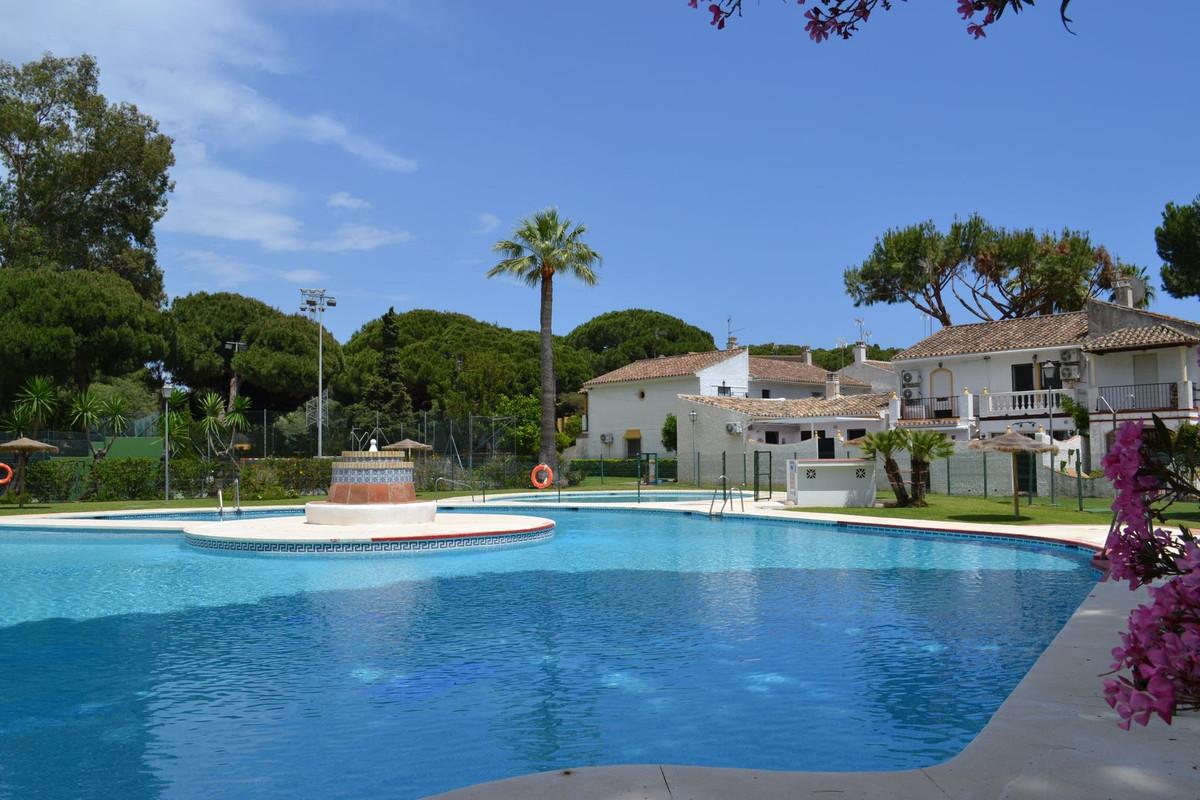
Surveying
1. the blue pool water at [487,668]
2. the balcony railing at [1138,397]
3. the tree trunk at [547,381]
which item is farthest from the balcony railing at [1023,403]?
the blue pool water at [487,668]

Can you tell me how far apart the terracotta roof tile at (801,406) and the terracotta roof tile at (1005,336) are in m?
3.45

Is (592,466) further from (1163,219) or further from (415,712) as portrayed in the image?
(415,712)

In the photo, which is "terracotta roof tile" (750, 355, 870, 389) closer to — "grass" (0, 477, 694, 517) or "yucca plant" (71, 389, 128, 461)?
Answer: "grass" (0, 477, 694, 517)

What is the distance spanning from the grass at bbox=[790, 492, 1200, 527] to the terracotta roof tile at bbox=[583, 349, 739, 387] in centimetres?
2210

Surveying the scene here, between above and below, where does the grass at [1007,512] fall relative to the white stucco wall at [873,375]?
below

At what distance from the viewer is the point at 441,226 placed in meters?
35.7

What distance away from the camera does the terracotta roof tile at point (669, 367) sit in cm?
4794

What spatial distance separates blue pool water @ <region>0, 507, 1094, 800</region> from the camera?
18.2ft

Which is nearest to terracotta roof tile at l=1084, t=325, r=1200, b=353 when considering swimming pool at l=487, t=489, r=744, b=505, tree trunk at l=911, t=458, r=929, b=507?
tree trunk at l=911, t=458, r=929, b=507

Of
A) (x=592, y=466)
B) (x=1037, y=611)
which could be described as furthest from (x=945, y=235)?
(x=1037, y=611)

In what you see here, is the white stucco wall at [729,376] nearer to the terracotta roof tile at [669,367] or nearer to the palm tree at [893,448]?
the terracotta roof tile at [669,367]

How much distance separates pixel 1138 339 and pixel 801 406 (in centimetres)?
1547

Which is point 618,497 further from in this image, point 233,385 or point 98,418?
point 233,385

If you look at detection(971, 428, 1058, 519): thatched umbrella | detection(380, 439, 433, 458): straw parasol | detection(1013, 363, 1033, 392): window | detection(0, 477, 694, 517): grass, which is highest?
detection(1013, 363, 1033, 392): window
